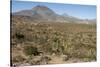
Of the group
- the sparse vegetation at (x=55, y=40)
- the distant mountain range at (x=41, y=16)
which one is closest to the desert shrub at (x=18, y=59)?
the sparse vegetation at (x=55, y=40)

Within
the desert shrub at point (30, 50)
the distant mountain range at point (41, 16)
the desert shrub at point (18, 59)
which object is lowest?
the desert shrub at point (18, 59)

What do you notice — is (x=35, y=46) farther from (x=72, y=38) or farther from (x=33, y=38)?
(x=72, y=38)

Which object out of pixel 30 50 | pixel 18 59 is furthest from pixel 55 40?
pixel 18 59

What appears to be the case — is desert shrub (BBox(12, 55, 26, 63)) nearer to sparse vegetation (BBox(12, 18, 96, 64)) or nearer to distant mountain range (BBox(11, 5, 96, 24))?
sparse vegetation (BBox(12, 18, 96, 64))

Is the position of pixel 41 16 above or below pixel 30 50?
above

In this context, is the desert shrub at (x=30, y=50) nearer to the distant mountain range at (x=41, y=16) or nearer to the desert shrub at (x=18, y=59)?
the desert shrub at (x=18, y=59)

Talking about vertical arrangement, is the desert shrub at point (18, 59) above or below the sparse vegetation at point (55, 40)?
below

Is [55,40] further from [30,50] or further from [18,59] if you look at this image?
[18,59]
